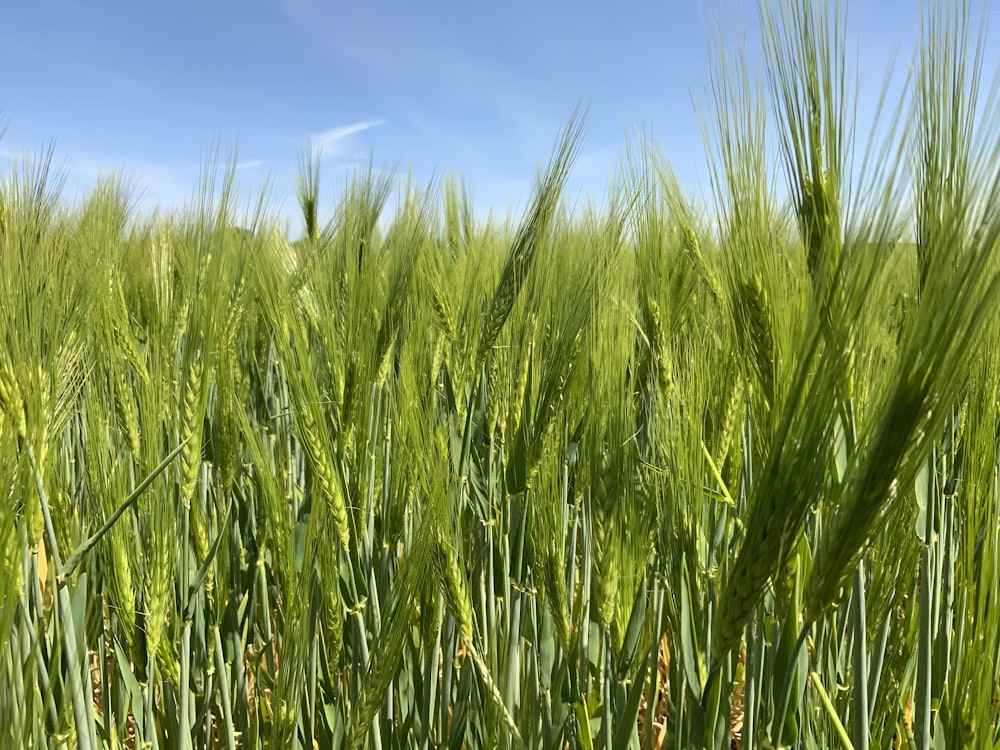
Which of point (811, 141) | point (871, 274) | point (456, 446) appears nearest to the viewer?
point (871, 274)

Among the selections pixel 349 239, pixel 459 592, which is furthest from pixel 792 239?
pixel 349 239

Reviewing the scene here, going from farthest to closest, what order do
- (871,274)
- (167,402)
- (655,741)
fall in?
1. (655,741)
2. (167,402)
3. (871,274)

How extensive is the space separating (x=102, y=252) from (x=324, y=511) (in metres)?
0.85

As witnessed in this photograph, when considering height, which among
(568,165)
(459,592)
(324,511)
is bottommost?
(459,592)

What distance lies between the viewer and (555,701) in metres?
1.11

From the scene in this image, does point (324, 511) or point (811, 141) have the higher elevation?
point (811, 141)

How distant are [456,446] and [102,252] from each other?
847 mm

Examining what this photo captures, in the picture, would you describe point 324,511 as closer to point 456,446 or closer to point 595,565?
point 595,565

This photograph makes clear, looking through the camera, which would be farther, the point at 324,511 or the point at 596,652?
the point at 596,652

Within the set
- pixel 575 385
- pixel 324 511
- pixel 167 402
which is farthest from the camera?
pixel 575 385

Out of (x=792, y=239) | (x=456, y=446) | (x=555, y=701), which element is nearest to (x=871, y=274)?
(x=792, y=239)

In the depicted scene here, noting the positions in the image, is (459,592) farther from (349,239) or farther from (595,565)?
(349,239)

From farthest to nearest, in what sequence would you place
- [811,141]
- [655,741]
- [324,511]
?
[655,741], [324,511], [811,141]

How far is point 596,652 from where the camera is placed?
1.27 metres
